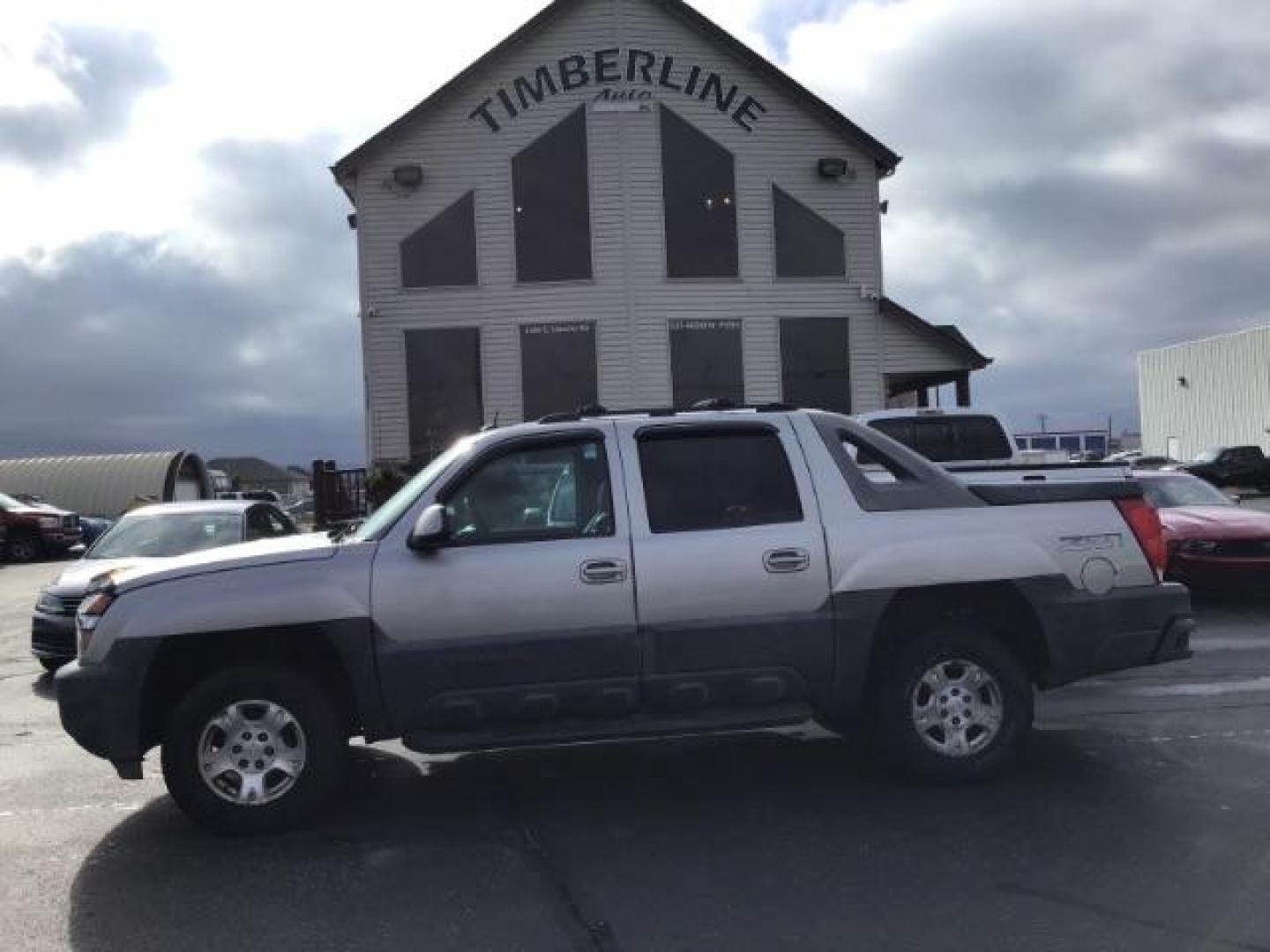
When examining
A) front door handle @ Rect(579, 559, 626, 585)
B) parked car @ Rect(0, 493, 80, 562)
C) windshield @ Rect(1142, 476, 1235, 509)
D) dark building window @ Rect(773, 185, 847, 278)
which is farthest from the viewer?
parked car @ Rect(0, 493, 80, 562)

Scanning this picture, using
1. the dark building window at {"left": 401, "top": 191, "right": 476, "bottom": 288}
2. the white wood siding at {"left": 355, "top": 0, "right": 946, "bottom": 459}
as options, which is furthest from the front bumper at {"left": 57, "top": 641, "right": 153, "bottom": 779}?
the dark building window at {"left": 401, "top": 191, "right": 476, "bottom": 288}

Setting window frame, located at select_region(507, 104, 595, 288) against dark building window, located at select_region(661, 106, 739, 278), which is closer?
window frame, located at select_region(507, 104, 595, 288)

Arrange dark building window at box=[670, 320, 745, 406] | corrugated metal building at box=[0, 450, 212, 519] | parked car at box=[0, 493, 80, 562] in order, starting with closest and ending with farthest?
1. dark building window at box=[670, 320, 745, 406]
2. parked car at box=[0, 493, 80, 562]
3. corrugated metal building at box=[0, 450, 212, 519]

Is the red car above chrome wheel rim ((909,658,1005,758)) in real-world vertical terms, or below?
above

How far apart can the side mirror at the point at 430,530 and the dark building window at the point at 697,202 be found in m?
13.8

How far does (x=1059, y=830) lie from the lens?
492 cm

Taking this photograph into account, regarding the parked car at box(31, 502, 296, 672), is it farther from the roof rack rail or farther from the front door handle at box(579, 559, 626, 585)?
the front door handle at box(579, 559, 626, 585)

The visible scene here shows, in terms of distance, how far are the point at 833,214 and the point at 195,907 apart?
16.3 metres

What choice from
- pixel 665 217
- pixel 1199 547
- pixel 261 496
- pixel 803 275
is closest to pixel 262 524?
pixel 1199 547

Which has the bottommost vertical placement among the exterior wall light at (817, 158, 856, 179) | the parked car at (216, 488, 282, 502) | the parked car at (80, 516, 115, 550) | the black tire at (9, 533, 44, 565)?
the black tire at (9, 533, 44, 565)

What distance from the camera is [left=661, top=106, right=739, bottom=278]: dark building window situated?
18406mm

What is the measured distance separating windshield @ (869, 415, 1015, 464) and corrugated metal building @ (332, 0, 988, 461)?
7.26 metres

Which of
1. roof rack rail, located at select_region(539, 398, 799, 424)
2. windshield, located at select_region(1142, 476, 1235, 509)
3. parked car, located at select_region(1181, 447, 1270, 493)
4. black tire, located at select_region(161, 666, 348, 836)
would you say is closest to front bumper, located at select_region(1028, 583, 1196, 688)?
roof rack rail, located at select_region(539, 398, 799, 424)

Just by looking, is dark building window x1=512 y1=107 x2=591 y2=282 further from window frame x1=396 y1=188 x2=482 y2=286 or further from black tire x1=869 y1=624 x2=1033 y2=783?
black tire x1=869 y1=624 x2=1033 y2=783
